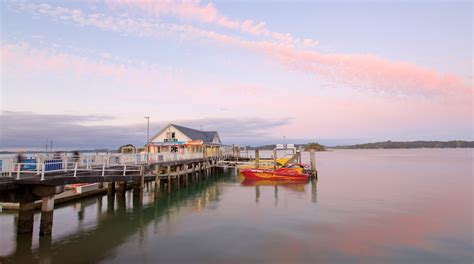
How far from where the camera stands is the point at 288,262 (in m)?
13.0

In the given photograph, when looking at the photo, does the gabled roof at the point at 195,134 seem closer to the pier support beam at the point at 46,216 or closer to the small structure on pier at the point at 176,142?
the small structure on pier at the point at 176,142

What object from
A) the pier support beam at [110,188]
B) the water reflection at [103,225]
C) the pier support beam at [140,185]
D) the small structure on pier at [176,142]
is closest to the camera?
the water reflection at [103,225]

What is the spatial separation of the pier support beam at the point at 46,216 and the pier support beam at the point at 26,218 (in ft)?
1.68

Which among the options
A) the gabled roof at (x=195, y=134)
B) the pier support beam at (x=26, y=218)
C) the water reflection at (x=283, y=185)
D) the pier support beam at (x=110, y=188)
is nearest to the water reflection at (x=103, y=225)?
the pier support beam at (x=26, y=218)

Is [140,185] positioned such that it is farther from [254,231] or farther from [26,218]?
[254,231]

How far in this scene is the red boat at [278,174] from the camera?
138 ft

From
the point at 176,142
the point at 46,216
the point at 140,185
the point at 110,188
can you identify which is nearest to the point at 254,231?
the point at 46,216

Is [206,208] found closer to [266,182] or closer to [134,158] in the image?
[134,158]

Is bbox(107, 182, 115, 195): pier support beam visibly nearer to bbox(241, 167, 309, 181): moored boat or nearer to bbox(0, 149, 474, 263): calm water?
bbox(0, 149, 474, 263): calm water

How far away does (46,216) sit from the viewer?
1542cm

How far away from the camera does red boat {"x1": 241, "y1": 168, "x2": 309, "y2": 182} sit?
42.1m

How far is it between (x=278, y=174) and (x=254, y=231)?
2550 centimetres

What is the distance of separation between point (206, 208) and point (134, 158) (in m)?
7.57

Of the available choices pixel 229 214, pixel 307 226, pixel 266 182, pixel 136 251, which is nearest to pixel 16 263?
pixel 136 251
